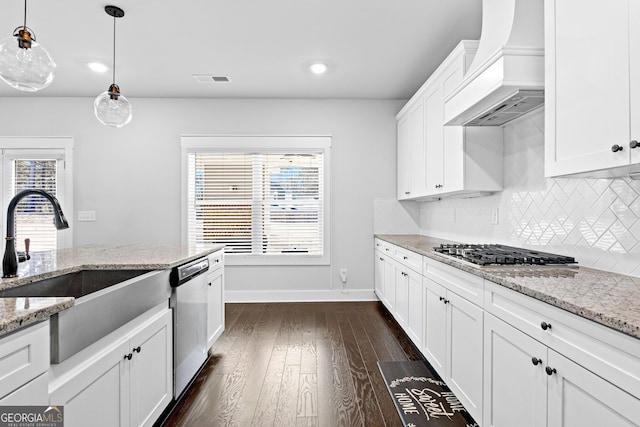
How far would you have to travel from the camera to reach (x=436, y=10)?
260 centimetres

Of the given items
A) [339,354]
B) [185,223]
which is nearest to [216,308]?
[339,354]

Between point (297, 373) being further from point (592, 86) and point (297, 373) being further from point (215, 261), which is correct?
point (592, 86)

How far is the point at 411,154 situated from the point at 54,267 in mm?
3310

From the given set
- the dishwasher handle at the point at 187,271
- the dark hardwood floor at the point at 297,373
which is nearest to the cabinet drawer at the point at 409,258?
the dark hardwood floor at the point at 297,373

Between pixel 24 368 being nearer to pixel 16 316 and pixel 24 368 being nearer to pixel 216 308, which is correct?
pixel 16 316

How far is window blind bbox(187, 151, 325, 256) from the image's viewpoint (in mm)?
4559

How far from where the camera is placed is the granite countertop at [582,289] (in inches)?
38.5

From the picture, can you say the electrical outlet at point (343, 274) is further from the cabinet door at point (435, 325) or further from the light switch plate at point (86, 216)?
the light switch plate at point (86, 216)

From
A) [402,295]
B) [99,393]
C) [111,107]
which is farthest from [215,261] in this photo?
[402,295]

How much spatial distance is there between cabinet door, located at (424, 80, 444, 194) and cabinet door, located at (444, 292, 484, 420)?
132 centimetres

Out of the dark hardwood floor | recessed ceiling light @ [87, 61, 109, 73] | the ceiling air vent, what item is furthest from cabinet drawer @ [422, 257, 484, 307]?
recessed ceiling light @ [87, 61, 109, 73]

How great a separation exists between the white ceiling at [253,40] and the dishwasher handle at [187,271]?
1.86 meters

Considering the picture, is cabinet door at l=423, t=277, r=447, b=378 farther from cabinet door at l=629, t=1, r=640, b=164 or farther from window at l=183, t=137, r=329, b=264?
window at l=183, t=137, r=329, b=264

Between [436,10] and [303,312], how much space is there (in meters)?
3.21
